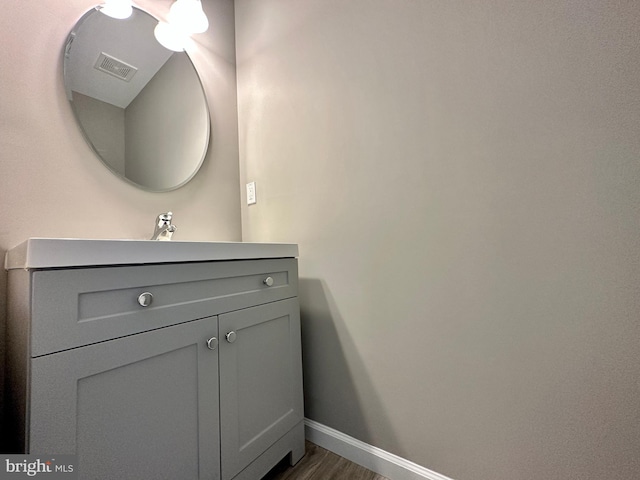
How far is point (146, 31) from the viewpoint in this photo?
3.94ft

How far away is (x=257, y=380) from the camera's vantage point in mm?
952

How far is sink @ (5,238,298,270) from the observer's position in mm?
536

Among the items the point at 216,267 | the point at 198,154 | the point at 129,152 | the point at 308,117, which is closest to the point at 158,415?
the point at 216,267

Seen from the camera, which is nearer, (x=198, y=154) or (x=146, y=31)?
(x=146, y=31)

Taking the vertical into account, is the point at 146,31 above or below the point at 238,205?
above

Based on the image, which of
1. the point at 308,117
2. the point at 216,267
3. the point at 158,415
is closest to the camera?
the point at 158,415

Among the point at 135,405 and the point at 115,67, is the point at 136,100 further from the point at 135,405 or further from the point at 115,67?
the point at 135,405

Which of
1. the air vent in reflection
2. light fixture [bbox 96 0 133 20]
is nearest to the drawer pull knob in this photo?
the air vent in reflection

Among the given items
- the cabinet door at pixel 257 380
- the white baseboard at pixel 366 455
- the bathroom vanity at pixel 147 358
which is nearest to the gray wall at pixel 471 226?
the white baseboard at pixel 366 455

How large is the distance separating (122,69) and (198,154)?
41cm

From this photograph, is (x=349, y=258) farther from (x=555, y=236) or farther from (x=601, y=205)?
(x=601, y=205)

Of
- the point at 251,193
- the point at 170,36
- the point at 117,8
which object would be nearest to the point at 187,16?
the point at 170,36

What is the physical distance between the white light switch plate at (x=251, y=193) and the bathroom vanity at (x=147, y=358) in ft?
1.82

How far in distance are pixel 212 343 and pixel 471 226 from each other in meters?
0.87
